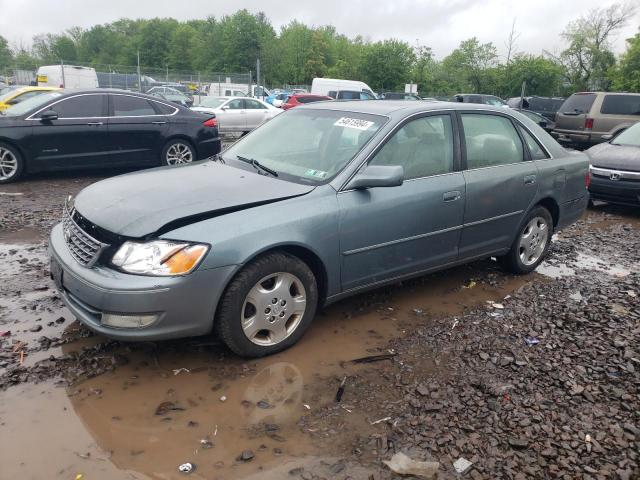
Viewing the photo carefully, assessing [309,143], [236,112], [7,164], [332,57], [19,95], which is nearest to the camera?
[309,143]

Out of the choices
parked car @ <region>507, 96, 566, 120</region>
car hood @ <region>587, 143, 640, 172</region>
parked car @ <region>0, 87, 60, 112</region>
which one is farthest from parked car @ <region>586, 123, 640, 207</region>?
parked car @ <region>507, 96, 566, 120</region>

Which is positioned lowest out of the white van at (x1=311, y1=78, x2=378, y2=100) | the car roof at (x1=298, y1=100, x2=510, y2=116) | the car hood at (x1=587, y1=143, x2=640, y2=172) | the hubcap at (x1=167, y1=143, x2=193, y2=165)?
the hubcap at (x1=167, y1=143, x2=193, y2=165)

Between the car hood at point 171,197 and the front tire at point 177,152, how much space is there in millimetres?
5698

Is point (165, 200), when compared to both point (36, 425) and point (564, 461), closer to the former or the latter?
point (36, 425)

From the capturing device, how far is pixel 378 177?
144 inches

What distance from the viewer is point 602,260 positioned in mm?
6023

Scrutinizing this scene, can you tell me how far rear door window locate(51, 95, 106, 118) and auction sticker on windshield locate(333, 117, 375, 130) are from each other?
6.14m

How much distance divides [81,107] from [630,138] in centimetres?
938

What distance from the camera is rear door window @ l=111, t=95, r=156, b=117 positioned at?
909 centimetres

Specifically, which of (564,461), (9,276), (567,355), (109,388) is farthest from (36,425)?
(567,355)

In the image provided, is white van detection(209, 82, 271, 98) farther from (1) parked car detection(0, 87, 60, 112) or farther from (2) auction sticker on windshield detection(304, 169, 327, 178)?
(2) auction sticker on windshield detection(304, 169, 327, 178)

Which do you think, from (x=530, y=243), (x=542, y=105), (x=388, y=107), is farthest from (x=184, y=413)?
(x=542, y=105)

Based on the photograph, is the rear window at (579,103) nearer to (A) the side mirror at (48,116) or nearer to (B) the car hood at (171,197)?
(A) the side mirror at (48,116)

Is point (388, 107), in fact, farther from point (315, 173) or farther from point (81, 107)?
point (81, 107)
